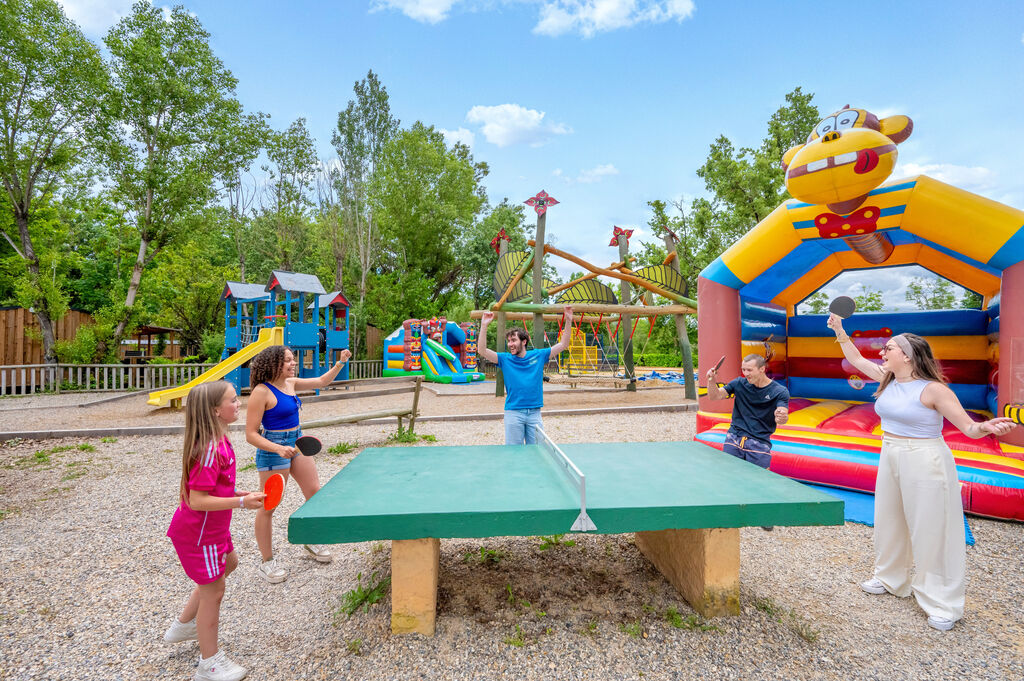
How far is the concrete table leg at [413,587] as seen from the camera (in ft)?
8.39

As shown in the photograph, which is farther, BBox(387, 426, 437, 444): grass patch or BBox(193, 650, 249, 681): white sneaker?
BBox(387, 426, 437, 444): grass patch

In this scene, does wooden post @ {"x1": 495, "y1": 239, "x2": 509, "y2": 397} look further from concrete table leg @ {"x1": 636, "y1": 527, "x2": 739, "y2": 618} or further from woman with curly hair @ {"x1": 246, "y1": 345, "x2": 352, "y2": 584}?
concrete table leg @ {"x1": 636, "y1": 527, "x2": 739, "y2": 618}

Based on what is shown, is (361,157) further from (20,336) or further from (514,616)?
(514,616)

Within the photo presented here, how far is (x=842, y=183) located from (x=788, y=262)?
1529 millimetres

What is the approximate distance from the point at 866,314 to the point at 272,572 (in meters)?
8.42

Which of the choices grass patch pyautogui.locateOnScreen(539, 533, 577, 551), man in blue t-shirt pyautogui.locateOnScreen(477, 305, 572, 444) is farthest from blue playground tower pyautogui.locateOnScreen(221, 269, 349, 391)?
grass patch pyautogui.locateOnScreen(539, 533, 577, 551)

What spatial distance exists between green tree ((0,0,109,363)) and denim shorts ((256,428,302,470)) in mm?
16824

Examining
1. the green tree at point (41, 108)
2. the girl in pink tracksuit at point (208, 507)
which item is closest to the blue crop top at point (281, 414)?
the girl in pink tracksuit at point (208, 507)

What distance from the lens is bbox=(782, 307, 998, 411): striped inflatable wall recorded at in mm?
6414

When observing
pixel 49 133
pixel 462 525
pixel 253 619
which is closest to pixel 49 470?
pixel 253 619

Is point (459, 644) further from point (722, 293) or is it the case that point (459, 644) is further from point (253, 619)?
point (722, 293)

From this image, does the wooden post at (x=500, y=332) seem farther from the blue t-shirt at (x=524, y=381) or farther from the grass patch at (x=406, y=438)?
the blue t-shirt at (x=524, y=381)

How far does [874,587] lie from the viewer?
315 cm

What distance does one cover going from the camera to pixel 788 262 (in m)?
6.35
